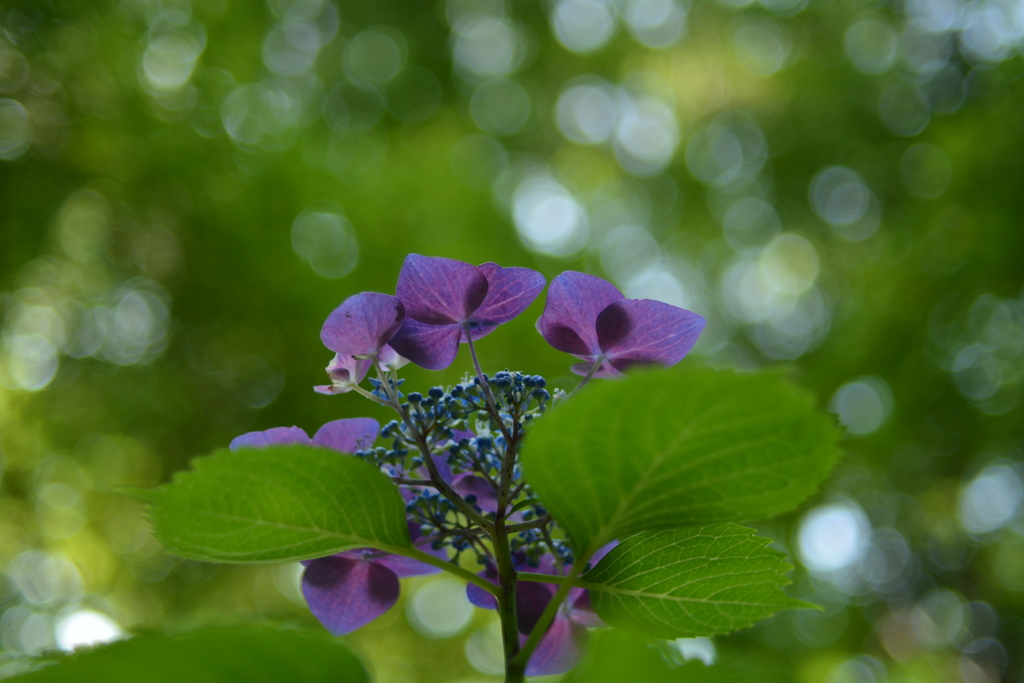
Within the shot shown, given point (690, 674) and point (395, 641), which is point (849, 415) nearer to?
point (395, 641)

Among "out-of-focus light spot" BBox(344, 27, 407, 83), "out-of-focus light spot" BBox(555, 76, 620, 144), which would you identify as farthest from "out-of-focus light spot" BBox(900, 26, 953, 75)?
"out-of-focus light spot" BBox(344, 27, 407, 83)

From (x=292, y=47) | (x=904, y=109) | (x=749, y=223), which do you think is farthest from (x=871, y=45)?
(x=292, y=47)

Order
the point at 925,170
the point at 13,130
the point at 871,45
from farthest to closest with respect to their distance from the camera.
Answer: the point at 871,45 → the point at 925,170 → the point at 13,130

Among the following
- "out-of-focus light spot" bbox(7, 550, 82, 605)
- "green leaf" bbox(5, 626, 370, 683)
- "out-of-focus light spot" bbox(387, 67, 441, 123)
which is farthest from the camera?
"out-of-focus light spot" bbox(387, 67, 441, 123)

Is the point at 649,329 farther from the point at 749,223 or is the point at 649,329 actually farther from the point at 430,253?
the point at 749,223

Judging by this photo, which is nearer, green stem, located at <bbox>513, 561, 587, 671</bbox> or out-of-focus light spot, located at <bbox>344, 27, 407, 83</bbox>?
green stem, located at <bbox>513, 561, 587, 671</bbox>

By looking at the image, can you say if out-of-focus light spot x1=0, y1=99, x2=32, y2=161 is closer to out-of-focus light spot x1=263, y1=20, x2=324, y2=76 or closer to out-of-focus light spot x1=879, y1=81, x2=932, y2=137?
out-of-focus light spot x1=263, y1=20, x2=324, y2=76

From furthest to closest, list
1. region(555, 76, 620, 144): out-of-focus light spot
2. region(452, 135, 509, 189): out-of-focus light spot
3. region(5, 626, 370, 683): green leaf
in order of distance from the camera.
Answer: region(555, 76, 620, 144): out-of-focus light spot, region(452, 135, 509, 189): out-of-focus light spot, region(5, 626, 370, 683): green leaf
